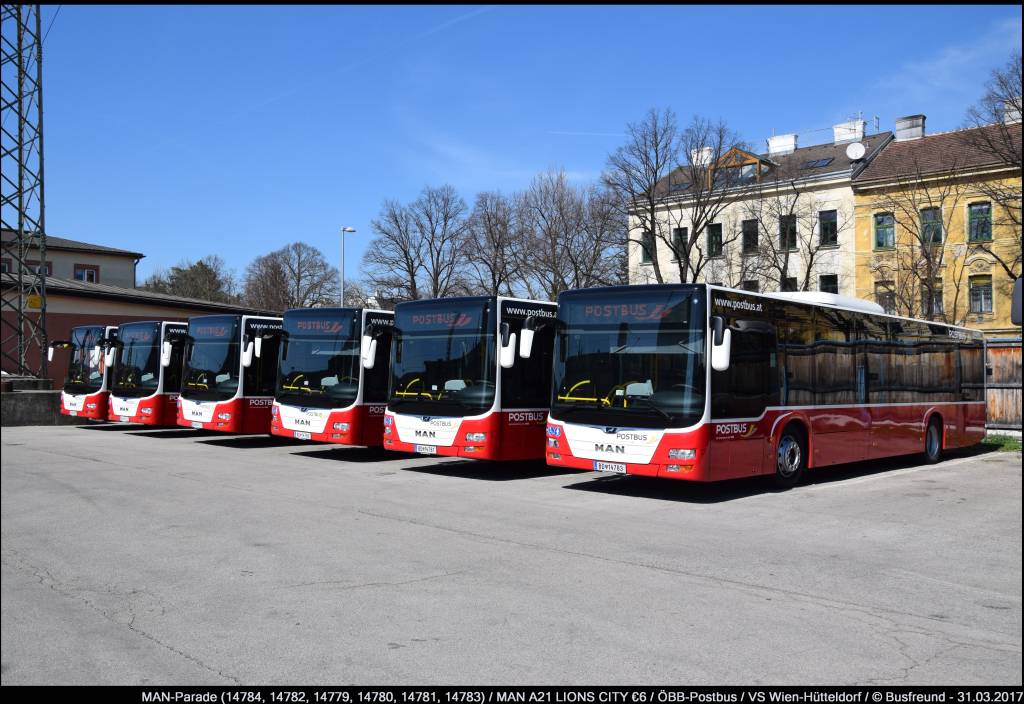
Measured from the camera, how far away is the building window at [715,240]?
54950mm

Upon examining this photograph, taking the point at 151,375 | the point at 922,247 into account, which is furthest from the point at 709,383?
the point at 922,247

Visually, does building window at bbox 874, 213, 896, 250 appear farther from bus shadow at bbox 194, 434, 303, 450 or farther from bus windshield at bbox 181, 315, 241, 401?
bus windshield at bbox 181, 315, 241, 401

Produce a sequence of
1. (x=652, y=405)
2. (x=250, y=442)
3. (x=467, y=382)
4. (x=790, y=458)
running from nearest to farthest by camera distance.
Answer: (x=652, y=405), (x=790, y=458), (x=467, y=382), (x=250, y=442)

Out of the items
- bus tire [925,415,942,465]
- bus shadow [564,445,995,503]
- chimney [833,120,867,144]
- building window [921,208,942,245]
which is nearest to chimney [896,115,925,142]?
chimney [833,120,867,144]

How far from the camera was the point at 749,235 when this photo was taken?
54531mm

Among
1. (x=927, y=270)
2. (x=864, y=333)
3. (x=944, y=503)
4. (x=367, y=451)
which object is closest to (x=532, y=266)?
(x=927, y=270)

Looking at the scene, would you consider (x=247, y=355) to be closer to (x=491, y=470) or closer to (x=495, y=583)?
(x=491, y=470)

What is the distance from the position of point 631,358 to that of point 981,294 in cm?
4145

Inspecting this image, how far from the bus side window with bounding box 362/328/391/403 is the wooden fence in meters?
17.2

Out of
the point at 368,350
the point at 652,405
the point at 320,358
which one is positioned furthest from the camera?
the point at 320,358

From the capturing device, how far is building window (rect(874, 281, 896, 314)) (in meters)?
47.3

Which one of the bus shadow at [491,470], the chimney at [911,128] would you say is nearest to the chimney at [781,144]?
the chimney at [911,128]

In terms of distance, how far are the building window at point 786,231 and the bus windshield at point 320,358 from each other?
37.8 m

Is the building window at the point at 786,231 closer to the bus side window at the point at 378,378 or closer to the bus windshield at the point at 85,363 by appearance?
the bus windshield at the point at 85,363
